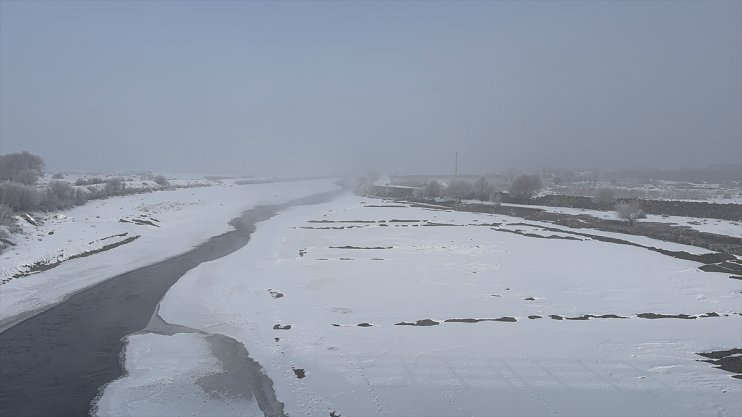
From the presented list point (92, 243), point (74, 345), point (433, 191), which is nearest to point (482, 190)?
point (433, 191)

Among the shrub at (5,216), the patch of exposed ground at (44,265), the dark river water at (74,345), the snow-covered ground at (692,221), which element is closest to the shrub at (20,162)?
the shrub at (5,216)

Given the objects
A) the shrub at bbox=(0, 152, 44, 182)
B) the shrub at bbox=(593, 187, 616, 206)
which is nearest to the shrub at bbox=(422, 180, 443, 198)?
the shrub at bbox=(593, 187, 616, 206)

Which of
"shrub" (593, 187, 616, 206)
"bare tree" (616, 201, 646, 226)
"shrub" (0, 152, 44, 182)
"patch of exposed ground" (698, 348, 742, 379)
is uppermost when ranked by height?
"shrub" (0, 152, 44, 182)

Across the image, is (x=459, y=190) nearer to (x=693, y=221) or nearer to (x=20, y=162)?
(x=693, y=221)

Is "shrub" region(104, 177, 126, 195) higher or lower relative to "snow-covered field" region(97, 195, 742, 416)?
higher

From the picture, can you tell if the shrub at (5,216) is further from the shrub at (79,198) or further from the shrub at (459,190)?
the shrub at (459,190)

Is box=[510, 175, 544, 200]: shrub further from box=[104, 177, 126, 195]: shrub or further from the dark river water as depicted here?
box=[104, 177, 126, 195]: shrub

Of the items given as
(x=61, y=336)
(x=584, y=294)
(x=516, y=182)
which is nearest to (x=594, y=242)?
(x=584, y=294)
